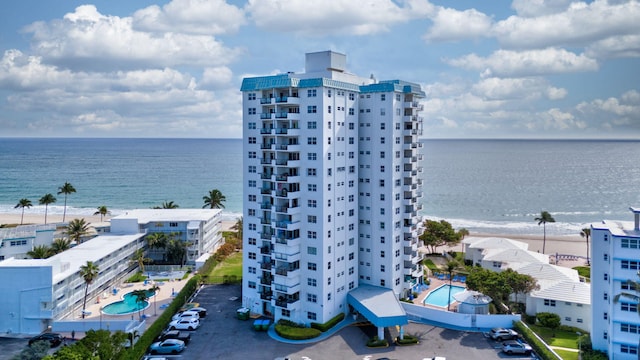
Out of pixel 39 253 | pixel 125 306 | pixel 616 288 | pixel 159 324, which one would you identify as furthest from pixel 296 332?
pixel 39 253

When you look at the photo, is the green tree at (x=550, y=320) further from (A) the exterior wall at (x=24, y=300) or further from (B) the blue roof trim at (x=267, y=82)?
(A) the exterior wall at (x=24, y=300)

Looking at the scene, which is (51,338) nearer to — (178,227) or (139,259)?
(139,259)

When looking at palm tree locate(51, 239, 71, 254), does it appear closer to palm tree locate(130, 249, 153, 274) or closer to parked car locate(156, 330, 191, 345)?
palm tree locate(130, 249, 153, 274)

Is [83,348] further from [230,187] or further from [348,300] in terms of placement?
[230,187]

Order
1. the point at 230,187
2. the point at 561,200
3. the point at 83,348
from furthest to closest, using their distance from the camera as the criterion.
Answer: the point at 230,187 < the point at 561,200 < the point at 83,348

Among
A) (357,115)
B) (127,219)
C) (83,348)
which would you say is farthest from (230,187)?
(83,348)
